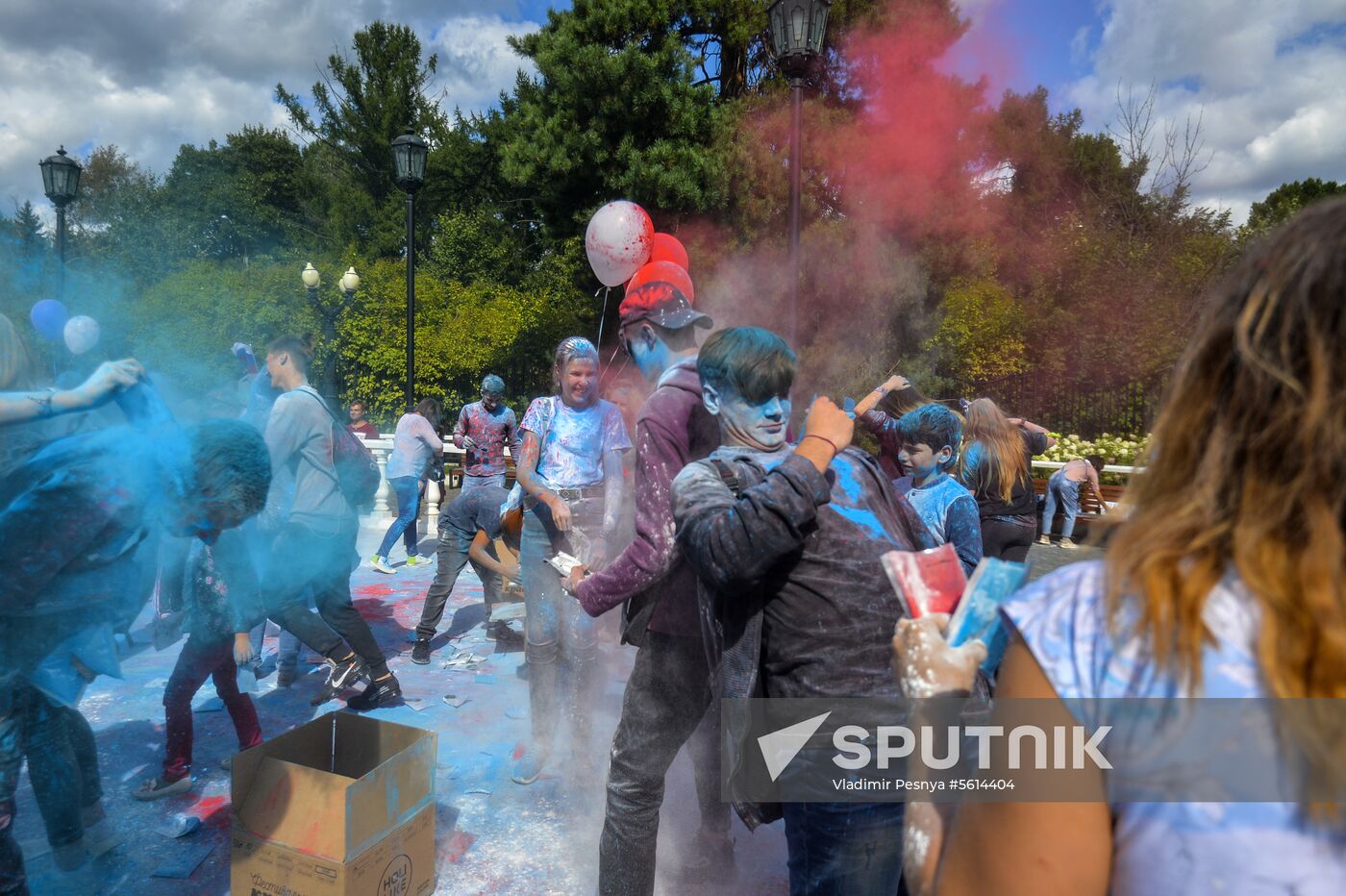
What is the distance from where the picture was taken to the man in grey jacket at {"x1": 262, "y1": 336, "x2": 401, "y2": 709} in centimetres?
377

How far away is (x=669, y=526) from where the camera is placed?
2207 mm

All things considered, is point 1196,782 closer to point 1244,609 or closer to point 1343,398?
point 1244,609

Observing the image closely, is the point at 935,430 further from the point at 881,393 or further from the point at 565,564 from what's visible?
the point at 565,564

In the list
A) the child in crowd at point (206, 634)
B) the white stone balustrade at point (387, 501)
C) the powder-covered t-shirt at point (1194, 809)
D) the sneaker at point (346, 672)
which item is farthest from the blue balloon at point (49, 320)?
the white stone balustrade at point (387, 501)

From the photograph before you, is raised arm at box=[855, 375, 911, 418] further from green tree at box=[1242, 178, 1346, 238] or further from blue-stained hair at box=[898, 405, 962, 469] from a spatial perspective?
green tree at box=[1242, 178, 1346, 238]

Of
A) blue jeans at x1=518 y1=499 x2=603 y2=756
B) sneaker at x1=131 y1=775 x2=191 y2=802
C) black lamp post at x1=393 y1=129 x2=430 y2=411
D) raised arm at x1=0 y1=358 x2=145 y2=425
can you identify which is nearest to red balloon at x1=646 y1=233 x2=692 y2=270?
blue jeans at x1=518 y1=499 x2=603 y2=756

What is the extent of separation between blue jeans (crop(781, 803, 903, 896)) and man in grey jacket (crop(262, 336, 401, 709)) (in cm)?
288

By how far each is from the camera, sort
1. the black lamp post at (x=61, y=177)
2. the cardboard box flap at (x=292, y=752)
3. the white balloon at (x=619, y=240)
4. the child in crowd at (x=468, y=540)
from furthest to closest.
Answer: the black lamp post at (x=61, y=177)
the child in crowd at (x=468, y=540)
the white balloon at (x=619, y=240)
the cardboard box flap at (x=292, y=752)

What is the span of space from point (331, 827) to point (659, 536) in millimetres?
1193

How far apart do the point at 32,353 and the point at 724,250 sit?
1119 cm

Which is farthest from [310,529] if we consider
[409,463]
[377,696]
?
[409,463]

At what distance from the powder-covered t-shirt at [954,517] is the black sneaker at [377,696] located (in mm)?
2829

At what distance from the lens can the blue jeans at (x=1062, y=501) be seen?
9.54 meters

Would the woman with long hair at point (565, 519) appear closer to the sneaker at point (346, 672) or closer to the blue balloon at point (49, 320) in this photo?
the sneaker at point (346, 672)
